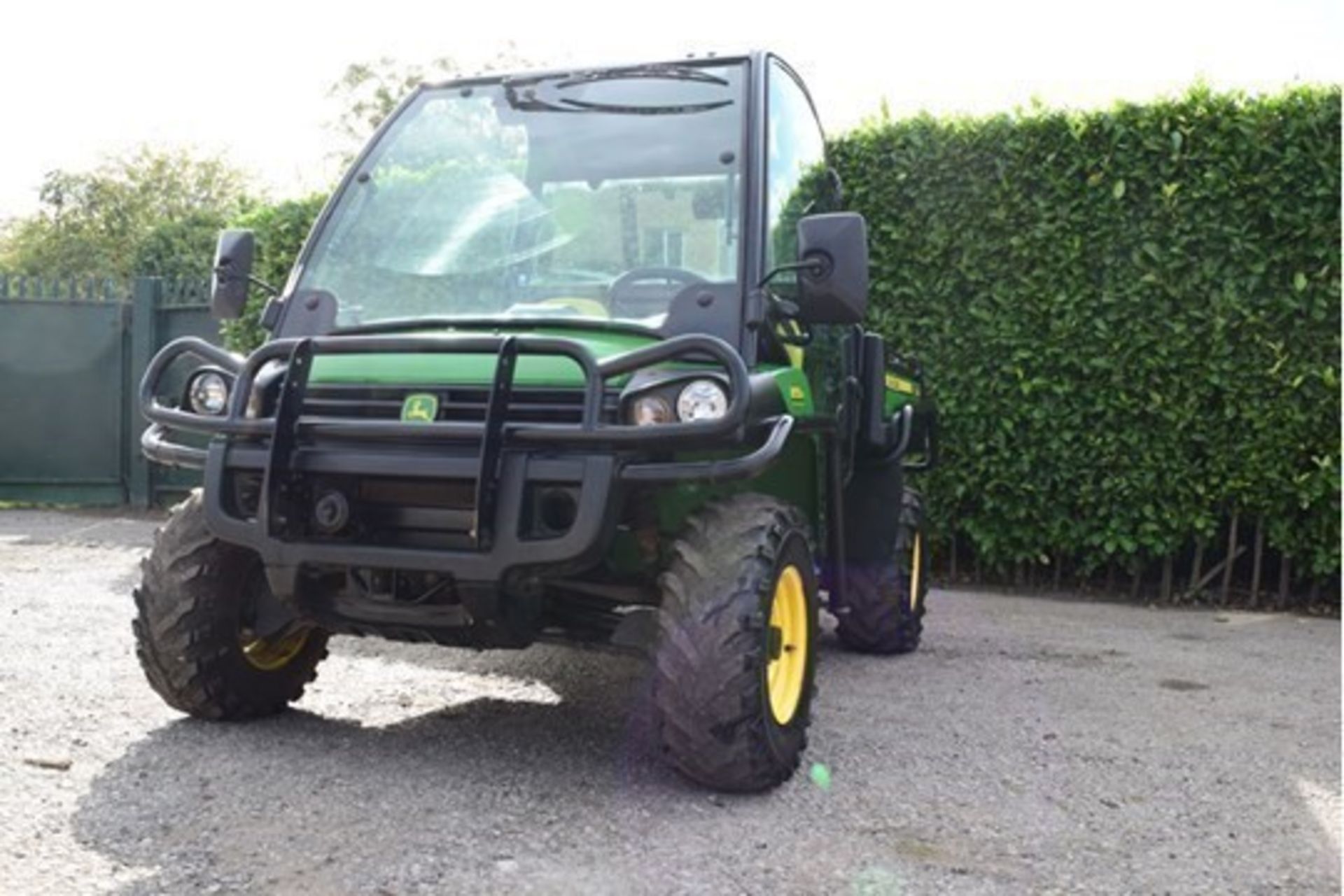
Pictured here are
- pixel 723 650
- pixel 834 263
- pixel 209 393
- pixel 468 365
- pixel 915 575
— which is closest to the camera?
pixel 723 650

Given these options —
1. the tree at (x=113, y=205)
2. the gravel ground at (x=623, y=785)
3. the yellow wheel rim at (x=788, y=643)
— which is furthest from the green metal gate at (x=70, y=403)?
the tree at (x=113, y=205)

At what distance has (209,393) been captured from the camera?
4.18 meters

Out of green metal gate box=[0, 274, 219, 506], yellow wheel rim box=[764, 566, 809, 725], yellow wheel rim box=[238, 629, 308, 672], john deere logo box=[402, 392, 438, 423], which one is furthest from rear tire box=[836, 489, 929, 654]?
green metal gate box=[0, 274, 219, 506]

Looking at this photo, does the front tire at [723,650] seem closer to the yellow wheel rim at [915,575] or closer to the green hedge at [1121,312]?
the yellow wheel rim at [915,575]

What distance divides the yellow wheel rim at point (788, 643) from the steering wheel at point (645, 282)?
94 cm

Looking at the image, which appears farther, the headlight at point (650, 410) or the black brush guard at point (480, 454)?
the headlight at point (650, 410)

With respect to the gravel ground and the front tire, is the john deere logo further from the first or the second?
the gravel ground

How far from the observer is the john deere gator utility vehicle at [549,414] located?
3646 millimetres

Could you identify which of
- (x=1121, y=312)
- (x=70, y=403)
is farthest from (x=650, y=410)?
(x=70, y=403)

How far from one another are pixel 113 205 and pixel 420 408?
42428 mm

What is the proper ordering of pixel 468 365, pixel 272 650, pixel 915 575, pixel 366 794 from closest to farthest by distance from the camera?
pixel 366 794 → pixel 468 365 → pixel 272 650 → pixel 915 575

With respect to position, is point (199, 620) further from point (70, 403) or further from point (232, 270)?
point (70, 403)

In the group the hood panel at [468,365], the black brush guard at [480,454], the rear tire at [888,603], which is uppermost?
the hood panel at [468,365]

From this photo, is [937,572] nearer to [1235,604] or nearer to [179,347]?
[1235,604]
